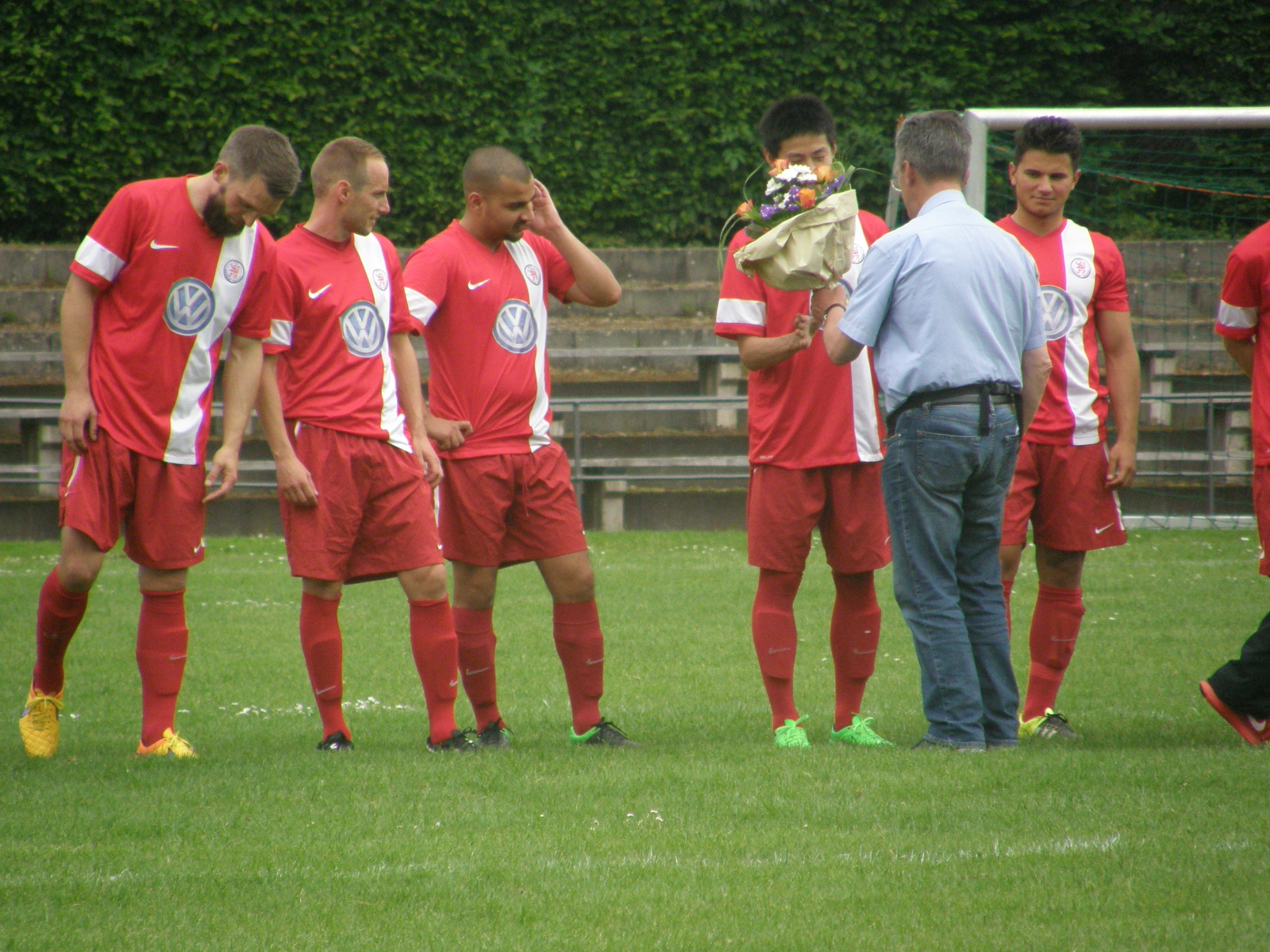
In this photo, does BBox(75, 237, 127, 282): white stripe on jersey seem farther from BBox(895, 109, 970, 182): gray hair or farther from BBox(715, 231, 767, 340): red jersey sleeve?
BBox(895, 109, 970, 182): gray hair

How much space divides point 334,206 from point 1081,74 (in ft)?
43.8

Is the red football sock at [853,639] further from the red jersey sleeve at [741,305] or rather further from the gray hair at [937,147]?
Result: the gray hair at [937,147]

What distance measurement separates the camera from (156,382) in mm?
4965

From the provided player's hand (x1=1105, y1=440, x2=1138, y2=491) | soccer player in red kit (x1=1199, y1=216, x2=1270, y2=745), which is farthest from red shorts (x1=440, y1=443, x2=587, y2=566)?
soccer player in red kit (x1=1199, y1=216, x2=1270, y2=745)

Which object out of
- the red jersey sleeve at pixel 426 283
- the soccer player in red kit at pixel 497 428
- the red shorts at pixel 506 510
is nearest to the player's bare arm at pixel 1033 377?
the soccer player in red kit at pixel 497 428

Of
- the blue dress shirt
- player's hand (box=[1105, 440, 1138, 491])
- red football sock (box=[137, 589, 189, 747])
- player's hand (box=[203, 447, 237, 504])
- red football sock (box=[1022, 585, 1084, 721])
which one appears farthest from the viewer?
red football sock (box=[1022, 585, 1084, 721])

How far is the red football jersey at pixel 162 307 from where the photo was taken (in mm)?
4906

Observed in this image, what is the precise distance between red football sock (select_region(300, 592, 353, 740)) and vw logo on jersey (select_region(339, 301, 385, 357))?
932mm

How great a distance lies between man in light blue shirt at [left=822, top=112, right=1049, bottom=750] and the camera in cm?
461

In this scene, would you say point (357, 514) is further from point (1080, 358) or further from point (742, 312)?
point (1080, 358)

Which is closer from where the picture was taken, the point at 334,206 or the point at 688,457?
the point at 334,206

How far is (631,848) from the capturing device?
3.68 meters

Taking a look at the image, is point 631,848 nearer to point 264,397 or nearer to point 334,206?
point 264,397

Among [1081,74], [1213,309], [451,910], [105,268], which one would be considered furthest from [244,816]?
[1081,74]
